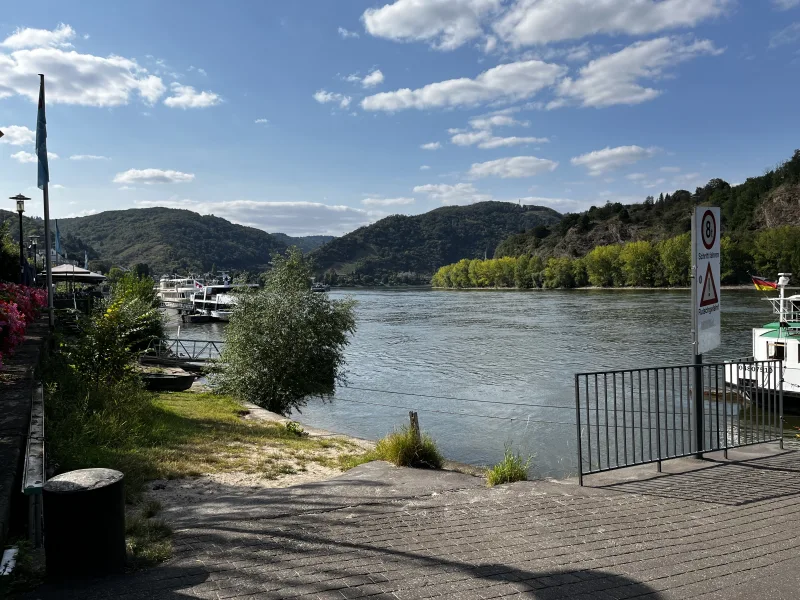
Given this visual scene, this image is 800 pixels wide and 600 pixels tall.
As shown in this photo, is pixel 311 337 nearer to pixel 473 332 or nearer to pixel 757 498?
pixel 757 498

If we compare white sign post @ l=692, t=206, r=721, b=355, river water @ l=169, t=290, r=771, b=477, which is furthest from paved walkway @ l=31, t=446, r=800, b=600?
river water @ l=169, t=290, r=771, b=477

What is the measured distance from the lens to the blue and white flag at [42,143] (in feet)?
54.0

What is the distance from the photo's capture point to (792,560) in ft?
14.3

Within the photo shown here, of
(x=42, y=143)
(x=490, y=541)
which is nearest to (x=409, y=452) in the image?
(x=490, y=541)

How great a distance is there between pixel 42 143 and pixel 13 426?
13782mm

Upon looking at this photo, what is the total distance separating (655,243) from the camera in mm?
136375

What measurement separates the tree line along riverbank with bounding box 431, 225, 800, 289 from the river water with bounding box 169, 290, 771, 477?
58597 mm

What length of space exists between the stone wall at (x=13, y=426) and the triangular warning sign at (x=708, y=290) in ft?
23.6

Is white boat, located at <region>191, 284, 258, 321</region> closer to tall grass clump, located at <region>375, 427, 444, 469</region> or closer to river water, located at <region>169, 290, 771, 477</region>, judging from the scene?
river water, located at <region>169, 290, 771, 477</region>

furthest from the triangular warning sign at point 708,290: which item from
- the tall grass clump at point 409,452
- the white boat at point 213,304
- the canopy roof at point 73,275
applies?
the white boat at point 213,304

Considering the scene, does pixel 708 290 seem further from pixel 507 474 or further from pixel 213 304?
pixel 213 304

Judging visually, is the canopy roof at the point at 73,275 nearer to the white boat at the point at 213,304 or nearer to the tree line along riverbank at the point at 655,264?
the white boat at the point at 213,304

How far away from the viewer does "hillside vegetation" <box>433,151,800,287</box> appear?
111 meters

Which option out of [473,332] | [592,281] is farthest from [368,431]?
[592,281]
